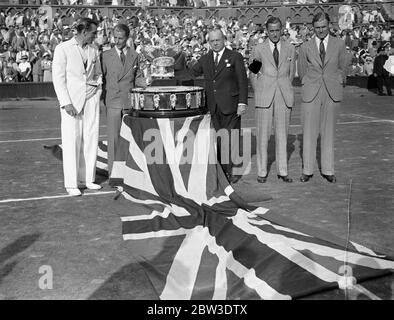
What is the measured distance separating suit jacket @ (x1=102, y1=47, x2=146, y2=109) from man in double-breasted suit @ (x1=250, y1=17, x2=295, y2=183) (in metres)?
1.56

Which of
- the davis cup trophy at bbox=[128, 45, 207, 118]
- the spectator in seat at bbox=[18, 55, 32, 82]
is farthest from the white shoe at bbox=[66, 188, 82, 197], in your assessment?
the spectator in seat at bbox=[18, 55, 32, 82]

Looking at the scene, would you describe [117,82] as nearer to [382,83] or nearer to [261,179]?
[261,179]

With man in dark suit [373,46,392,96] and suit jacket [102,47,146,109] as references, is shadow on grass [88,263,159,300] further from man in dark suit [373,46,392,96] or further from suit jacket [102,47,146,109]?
man in dark suit [373,46,392,96]

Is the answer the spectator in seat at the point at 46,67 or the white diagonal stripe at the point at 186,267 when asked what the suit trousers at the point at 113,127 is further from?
the spectator in seat at the point at 46,67

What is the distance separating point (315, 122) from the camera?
757cm

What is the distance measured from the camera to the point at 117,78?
25.0 feet

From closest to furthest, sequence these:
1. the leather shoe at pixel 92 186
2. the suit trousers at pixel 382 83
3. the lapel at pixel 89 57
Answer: the lapel at pixel 89 57 < the leather shoe at pixel 92 186 < the suit trousers at pixel 382 83

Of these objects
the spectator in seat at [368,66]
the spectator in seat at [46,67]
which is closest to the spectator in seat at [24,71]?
the spectator in seat at [46,67]

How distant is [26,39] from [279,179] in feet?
55.4

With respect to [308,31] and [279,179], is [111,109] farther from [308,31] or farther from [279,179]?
[308,31]

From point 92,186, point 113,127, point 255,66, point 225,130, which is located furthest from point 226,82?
point 92,186

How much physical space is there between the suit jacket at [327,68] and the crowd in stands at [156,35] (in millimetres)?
11718

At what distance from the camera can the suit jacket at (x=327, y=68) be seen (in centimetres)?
738

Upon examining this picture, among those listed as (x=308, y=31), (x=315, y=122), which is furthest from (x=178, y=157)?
(x=308, y=31)
